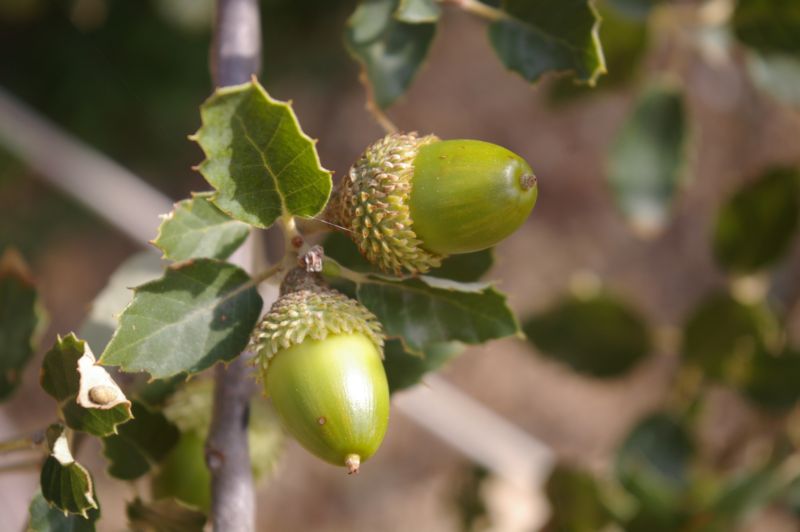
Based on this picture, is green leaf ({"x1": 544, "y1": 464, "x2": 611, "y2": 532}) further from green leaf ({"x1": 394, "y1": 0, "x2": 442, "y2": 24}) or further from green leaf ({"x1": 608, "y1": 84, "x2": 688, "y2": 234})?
green leaf ({"x1": 394, "y1": 0, "x2": 442, "y2": 24})

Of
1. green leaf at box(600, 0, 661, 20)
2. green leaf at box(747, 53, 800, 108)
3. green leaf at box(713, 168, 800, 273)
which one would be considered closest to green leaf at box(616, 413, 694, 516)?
green leaf at box(713, 168, 800, 273)

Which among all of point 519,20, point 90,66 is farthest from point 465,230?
point 90,66

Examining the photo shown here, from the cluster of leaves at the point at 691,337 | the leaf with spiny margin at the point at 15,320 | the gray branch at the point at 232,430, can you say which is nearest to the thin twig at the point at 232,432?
the gray branch at the point at 232,430

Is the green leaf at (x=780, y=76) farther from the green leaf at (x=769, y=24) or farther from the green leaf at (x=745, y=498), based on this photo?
the green leaf at (x=745, y=498)

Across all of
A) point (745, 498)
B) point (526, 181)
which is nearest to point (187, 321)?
point (526, 181)

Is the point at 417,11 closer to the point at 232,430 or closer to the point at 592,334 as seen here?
the point at 232,430
